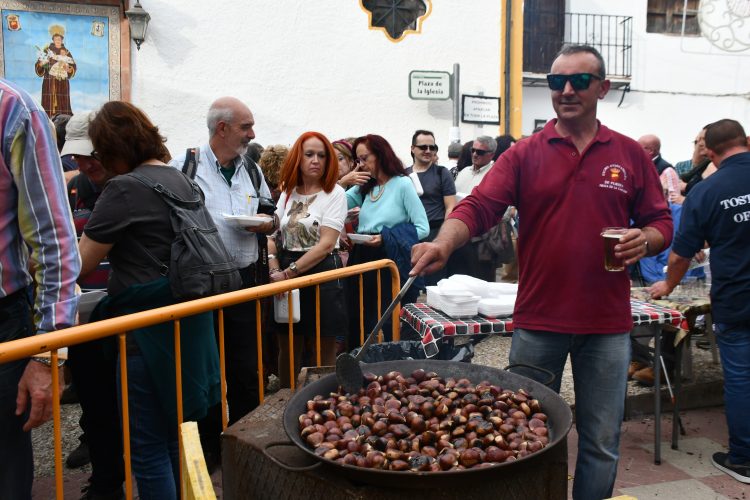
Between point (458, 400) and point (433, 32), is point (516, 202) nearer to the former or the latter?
point (458, 400)

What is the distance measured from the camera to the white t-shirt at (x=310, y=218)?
419 centimetres

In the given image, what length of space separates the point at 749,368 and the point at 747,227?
0.87 m

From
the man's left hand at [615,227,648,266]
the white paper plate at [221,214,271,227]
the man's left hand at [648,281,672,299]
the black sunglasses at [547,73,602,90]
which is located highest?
the black sunglasses at [547,73,602,90]

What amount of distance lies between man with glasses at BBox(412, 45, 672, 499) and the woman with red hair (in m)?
1.64

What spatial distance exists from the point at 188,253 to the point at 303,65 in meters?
10.1

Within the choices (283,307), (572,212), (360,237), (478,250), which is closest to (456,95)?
(478,250)

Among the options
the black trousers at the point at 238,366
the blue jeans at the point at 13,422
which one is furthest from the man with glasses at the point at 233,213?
the blue jeans at the point at 13,422

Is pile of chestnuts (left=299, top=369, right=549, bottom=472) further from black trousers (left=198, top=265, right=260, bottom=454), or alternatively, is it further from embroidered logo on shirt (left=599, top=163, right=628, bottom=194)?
black trousers (left=198, top=265, right=260, bottom=454)

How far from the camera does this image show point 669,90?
52.6 feet

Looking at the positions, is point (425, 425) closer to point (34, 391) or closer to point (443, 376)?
point (443, 376)

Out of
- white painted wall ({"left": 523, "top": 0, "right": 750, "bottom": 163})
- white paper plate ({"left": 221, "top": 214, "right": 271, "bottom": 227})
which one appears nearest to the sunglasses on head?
white paper plate ({"left": 221, "top": 214, "right": 271, "bottom": 227})

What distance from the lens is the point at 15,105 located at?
1814 millimetres

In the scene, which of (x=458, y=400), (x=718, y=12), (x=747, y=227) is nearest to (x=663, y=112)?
(x=718, y=12)

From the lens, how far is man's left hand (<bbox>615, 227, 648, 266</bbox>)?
233cm
